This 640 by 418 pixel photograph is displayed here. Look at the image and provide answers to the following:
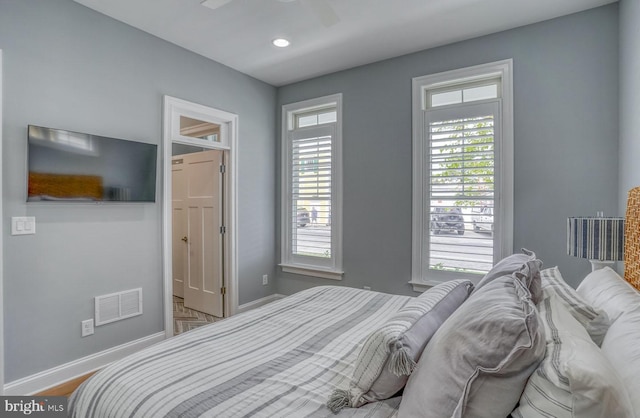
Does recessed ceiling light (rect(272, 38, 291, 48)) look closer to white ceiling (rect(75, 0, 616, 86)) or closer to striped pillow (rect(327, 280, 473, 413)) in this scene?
white ceiling (rect(75, 0, 616, 86))

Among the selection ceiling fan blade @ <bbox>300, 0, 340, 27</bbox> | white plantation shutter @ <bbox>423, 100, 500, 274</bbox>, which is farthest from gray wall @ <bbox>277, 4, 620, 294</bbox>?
ceiling fan blade @ <bbox>300, 0, 340, 27</bbox>

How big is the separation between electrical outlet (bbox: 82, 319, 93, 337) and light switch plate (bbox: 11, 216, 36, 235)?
0.84 m

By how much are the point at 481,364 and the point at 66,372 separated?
10.2 ft

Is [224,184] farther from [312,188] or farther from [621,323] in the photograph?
[621,323]

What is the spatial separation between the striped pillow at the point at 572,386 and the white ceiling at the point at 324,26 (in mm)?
2660

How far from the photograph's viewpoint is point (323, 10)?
2.15 metres

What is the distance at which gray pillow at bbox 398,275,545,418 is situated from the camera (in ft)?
2.74

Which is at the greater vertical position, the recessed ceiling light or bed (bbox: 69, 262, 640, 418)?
the recessed ceiling light

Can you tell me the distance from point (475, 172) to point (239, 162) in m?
2.67

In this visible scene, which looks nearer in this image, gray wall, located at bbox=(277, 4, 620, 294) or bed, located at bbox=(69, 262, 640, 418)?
bed, located at bbox=(69, 262, 640, 418)

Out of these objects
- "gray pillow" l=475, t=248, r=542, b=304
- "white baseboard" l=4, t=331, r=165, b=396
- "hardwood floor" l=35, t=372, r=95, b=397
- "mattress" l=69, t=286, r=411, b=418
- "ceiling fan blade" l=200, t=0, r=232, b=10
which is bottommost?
"hardwood floor" l=35, t=372, r=95, b=397

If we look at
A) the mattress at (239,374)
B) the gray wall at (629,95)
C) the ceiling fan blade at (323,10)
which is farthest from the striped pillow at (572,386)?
the ceiling fan blade at (323,10)

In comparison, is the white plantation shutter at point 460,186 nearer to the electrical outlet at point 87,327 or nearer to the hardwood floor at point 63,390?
the electrical outlet at point 87,327

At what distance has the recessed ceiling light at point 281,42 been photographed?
321 centimetres
